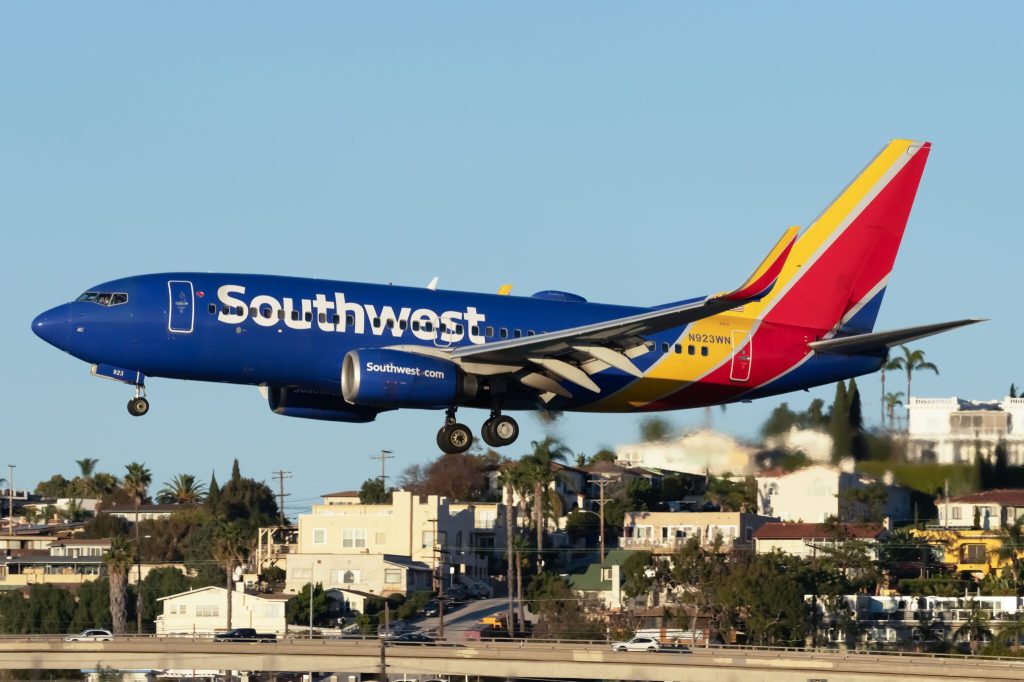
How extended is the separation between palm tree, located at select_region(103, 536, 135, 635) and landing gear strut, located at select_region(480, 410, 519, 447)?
60.9 m

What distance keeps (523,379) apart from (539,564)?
6901cm

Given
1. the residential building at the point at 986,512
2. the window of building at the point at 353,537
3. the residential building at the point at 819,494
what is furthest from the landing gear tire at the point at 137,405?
the window of building at the point at 353,537

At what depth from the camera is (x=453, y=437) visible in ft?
159

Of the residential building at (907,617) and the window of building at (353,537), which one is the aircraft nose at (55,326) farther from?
the window of building at (353,537)

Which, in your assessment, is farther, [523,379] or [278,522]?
[278,522]

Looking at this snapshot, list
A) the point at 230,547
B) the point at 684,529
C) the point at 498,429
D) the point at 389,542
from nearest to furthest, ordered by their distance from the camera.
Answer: the point at 498,429, the point at 389,542, the point at 230,547, the point at 684,529

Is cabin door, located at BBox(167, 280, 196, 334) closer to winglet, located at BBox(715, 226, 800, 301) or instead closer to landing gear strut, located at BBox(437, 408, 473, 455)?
Result: landing gear strut, located at BBox(437, 408, 473, 455)

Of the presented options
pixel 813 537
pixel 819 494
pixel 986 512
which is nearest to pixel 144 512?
pixel 813 537

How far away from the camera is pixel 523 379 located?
4772 cm

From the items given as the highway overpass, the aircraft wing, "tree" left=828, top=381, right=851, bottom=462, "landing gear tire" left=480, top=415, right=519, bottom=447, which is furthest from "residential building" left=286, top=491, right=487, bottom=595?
the aircraft wing

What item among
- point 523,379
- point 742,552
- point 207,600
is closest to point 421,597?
point 207,600

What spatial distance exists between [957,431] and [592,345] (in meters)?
22.7

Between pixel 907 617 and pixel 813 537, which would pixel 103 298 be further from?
pixel 813 537

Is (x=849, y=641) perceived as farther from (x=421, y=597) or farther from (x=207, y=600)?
(x=207, y=600)
